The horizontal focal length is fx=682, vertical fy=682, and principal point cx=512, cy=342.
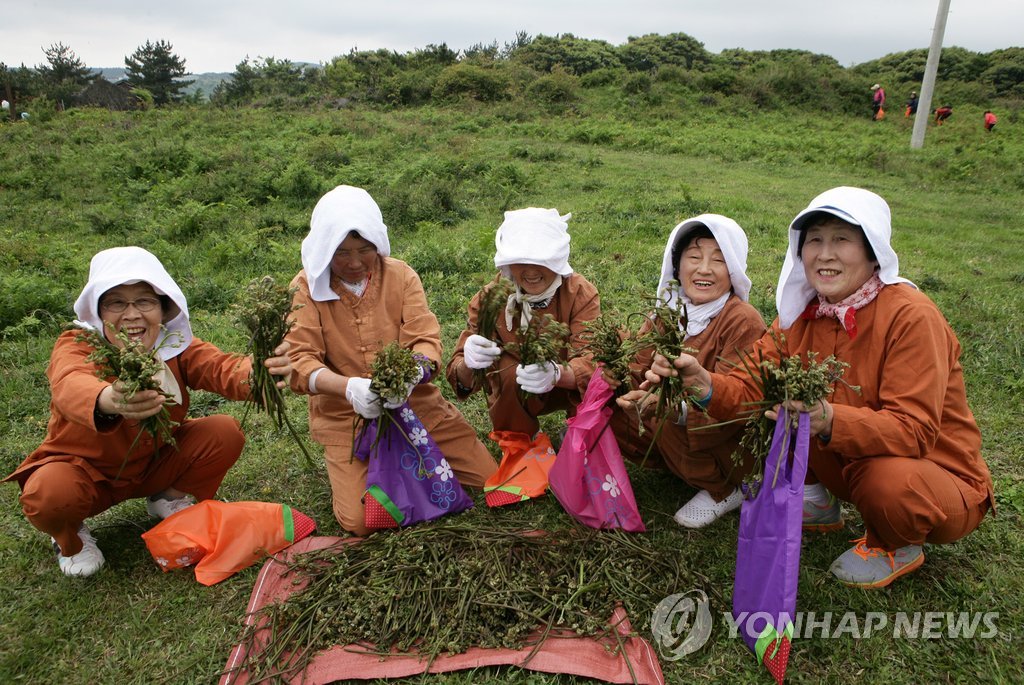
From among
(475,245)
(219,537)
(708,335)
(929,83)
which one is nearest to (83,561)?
(219,537)

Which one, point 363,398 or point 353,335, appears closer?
point 363,398

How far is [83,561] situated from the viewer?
296 cm

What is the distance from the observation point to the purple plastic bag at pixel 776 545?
226 cm

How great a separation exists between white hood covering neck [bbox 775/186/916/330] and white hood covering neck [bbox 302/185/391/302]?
1776mm

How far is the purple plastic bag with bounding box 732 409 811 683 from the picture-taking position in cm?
226

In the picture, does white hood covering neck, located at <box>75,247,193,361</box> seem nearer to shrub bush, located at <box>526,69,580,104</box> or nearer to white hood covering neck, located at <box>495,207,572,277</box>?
white hood covering neck, located at <box>495,207,572,277</box>

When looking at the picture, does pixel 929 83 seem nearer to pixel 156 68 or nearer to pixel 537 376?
pixel 537 376

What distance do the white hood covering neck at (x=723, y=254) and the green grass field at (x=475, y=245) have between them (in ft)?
3.10

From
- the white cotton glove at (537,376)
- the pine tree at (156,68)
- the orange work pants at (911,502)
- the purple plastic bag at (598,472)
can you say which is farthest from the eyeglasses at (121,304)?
the pine tree at (156,68)

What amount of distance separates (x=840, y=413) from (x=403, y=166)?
10081 mm

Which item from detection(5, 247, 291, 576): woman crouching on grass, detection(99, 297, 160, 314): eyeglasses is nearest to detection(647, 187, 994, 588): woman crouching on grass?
detection(5, 247, 291, 576): woman crouching on grass

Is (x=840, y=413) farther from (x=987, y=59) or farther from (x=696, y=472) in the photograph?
(x=987, y=59)

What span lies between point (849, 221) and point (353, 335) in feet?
7.33

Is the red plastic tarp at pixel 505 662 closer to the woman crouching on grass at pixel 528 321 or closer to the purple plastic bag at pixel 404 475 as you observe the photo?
the purple plastic bag at pixel 404 475
